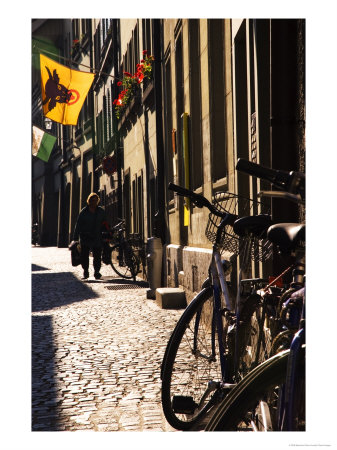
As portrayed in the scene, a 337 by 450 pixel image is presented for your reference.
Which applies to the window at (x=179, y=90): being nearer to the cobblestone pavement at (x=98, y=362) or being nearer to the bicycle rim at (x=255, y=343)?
the cobblestone pavement at (x=98, y=362)

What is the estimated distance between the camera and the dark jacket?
16453 millimetres

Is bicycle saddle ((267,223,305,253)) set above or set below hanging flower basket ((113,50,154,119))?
below

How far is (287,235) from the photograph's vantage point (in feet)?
9.36

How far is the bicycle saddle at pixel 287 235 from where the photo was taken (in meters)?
2.79

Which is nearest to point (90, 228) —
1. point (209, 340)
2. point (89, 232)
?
point (89, 232)

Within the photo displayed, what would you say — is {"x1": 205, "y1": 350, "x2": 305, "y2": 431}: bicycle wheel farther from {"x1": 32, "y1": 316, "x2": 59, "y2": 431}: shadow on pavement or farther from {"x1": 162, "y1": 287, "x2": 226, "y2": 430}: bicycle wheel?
{"x1": 32, "y1": 316, "x2": 59, "y2": 431}: shadow on pavement

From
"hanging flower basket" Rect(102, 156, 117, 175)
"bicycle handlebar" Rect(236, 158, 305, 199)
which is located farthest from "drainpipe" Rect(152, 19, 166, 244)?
"bicycle handlebar" Rect(236, 158, 305, 199)

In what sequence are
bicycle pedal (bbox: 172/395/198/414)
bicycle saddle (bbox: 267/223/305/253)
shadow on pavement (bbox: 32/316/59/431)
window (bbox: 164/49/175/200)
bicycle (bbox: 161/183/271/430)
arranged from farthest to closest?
window (bbox: 164/49/175/200) < shadow on pavement (bbox: 32/316/59/431) < bicycle pedal (bbox: 172/395/198/414) < bicycle (bbox: 161/183/271/430) < bicycle saddle (bbox: 267/223/305/253)

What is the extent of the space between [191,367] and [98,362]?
6.90 feet

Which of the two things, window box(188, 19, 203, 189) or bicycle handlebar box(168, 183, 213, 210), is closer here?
bicycle handlebar box(168, 183, 213, 210)
